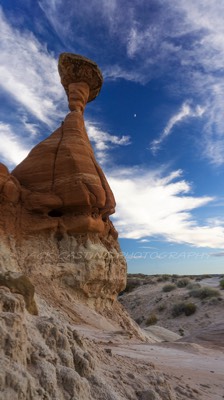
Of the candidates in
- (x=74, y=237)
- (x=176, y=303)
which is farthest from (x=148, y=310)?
(x=74, y=237)

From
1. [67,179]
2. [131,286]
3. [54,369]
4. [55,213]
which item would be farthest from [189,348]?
[131,286]

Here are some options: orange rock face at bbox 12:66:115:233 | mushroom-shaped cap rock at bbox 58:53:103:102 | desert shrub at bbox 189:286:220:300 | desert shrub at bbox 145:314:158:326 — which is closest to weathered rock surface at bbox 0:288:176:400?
orange rock face at bbox 12:66:115:233

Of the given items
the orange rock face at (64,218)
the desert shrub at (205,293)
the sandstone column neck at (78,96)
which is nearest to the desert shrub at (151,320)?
the desert shrub at (205,293)

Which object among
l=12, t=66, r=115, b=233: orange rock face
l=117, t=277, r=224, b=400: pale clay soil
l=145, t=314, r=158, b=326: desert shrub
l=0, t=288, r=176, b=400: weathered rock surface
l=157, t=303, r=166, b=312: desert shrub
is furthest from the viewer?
l=157, t=303, r=166, b=312: desert shrub

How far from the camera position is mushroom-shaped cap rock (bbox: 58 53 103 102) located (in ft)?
62.0

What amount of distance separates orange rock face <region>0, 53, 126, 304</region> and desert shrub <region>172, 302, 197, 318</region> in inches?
507

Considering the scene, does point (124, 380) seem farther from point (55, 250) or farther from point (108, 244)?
point (108, 244)

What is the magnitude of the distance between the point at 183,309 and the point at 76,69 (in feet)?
67.7

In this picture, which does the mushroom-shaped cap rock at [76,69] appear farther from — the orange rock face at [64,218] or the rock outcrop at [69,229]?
the orange rock face at [64,218]

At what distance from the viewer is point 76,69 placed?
1916cm

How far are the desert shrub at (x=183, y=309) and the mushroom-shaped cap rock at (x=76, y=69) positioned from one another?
19.3 meters

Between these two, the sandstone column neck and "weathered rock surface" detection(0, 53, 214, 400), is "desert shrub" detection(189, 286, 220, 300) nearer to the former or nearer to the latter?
"weathered rock surface" detection(0, 53, 214, 400)

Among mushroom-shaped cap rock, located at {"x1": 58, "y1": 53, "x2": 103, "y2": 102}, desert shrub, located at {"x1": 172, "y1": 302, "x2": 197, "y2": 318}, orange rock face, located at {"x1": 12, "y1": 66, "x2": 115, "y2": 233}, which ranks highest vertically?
mushroom-shaped cap rock, located at {"x1": 58, "y1": 53, "x2": 103, "y2": 102}

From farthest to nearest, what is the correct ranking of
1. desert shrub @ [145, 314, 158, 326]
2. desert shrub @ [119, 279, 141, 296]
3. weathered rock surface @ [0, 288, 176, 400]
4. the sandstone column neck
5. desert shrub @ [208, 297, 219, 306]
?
desert shrub @ [119, 279, 141, 296]
desert shrub @ [208, 297, 219, 306]
desert shrub @ [145, 314, 158, 326]
the sandstone column neck
weathered rock surface @ [0, 288, 176, 400]
